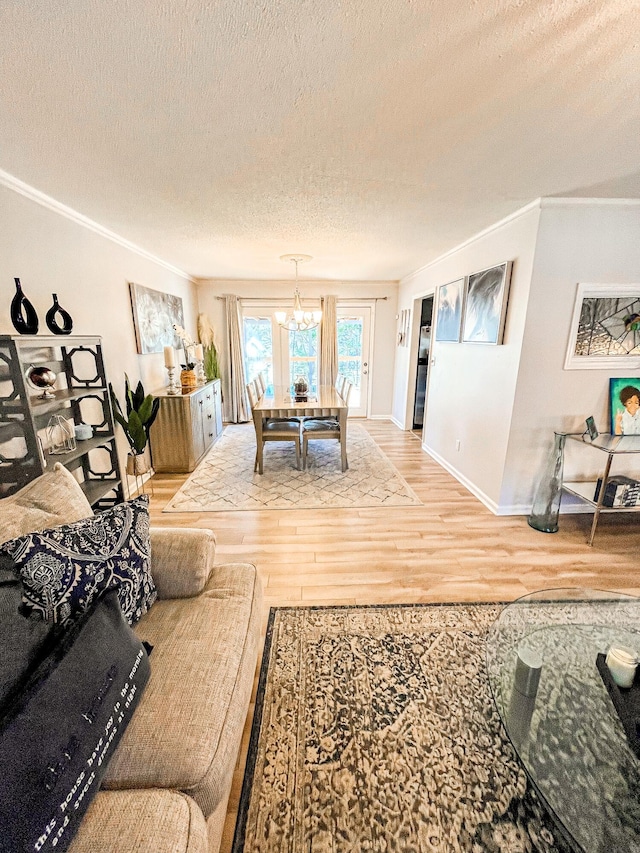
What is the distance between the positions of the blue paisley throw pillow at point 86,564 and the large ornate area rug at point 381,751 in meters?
0.70

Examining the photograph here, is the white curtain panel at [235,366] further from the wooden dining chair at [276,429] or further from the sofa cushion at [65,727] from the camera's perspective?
the sofa cushion at [65,727]

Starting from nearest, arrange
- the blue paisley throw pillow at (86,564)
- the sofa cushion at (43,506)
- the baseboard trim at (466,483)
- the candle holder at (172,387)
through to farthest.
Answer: the blue paisley throw pillow at (86,564) → the sofa cushion at (43,506) → the baseboard trim at (466,483) → the candle holder at (172,387)

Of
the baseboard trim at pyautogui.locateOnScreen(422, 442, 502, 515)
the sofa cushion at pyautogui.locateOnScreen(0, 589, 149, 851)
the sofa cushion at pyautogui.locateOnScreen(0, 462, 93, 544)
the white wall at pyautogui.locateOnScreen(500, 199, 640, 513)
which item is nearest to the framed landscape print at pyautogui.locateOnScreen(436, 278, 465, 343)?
the white wall at pyautogui.locateOnScreen(500, 199, 640, 513)

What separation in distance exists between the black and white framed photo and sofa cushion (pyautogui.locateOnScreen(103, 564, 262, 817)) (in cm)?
263

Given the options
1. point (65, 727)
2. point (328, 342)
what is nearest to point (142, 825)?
point (65, 727)

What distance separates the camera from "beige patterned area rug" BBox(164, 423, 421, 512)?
301cm

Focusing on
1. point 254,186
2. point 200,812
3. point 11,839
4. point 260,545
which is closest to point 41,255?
point 254,186

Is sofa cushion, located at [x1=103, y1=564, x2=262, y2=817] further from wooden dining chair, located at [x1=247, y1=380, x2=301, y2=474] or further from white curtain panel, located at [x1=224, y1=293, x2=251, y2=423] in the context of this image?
white curtain panel, located at [x1=224, y1=293, x2=251, y2=423]

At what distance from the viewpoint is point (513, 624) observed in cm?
144

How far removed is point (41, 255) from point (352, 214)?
2.11 meters

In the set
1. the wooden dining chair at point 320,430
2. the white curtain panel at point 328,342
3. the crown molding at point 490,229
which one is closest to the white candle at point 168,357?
the wooden dining chair at point 320,430

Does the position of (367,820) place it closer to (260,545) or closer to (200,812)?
(200,812)

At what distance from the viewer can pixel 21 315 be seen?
1.89 m

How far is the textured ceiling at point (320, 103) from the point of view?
985mm
